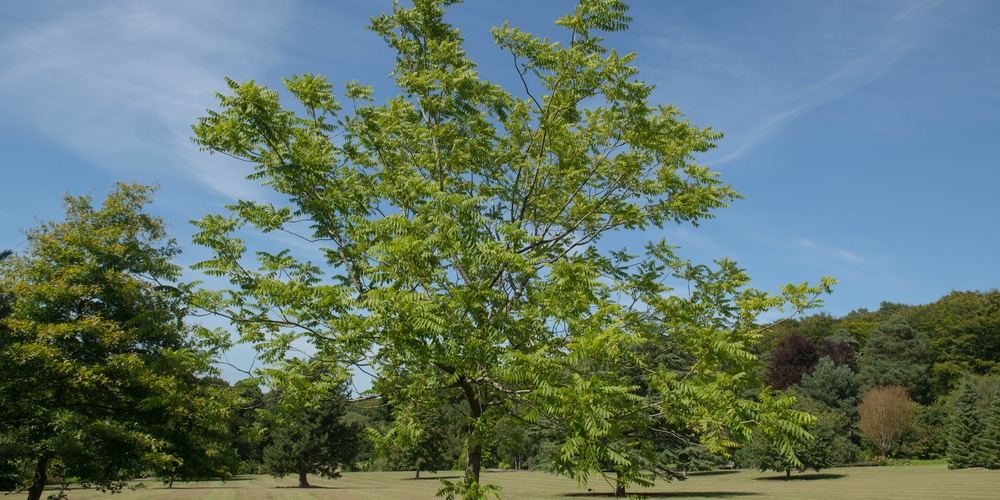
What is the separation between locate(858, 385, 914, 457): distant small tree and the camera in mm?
59719

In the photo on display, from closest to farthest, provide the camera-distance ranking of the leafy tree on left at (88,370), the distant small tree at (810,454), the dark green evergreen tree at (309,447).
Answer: the leafy tree on left at (88,370), the dark green evergreen tree at (309,447), the distant small tree at (810,454)

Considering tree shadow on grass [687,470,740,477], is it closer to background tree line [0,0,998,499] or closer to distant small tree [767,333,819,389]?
distant small tree [767,333,819,389]

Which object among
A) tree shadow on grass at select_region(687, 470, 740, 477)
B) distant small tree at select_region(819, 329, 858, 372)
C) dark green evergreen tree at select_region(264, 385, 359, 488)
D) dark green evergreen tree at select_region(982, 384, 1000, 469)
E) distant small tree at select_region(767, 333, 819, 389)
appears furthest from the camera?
distant small tree at select_region(819, 329, 858, 372)

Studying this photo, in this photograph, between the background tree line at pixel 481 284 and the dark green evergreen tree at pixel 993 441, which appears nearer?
the background tree line at pixel 481 284

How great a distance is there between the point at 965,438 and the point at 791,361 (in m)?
43.0

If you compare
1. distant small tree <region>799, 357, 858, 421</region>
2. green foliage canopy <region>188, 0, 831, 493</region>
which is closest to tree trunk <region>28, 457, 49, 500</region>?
green foliage canopy <region>188, 0, 831, 493</region>

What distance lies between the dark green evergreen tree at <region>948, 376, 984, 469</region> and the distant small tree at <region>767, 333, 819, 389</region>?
127ft

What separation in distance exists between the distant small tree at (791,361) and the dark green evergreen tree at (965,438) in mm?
38810

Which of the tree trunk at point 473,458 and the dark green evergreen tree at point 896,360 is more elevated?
the dark green evergreen tree at point 896,360

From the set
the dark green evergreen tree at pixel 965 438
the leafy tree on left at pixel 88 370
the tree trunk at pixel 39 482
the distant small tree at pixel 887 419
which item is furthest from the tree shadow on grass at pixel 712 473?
the tree trunk at pixel 39 482

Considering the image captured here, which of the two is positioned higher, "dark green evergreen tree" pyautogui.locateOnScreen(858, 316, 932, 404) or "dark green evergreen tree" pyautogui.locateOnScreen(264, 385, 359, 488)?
"dark green evergreen tree" pyautogui.locateOnScreen(858, 316, 932, 404)

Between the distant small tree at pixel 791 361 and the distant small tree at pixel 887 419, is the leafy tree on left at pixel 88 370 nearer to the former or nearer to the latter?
the distant small tree at pixel 887 419

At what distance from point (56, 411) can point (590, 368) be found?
57.2 ft

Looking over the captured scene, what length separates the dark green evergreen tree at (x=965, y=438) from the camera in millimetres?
47688
